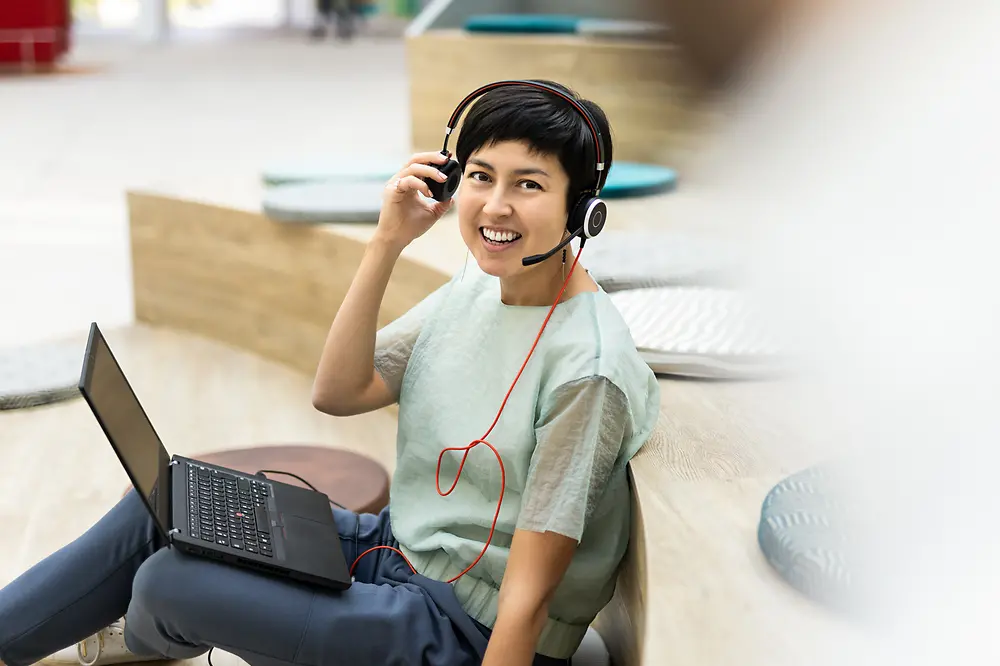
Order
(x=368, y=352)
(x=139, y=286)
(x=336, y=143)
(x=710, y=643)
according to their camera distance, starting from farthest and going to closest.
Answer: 1. (x=336, y=143)
2. (x=139, y=286)
3. (x=368, y=352)
4. (x=710, y=643)

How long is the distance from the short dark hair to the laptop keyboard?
41 centimetres

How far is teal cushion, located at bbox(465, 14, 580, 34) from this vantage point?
3.15 m

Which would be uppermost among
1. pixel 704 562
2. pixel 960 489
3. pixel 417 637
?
pixel 960 489

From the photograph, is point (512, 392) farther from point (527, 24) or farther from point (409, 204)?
point (527, 24)

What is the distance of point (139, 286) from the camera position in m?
2.61

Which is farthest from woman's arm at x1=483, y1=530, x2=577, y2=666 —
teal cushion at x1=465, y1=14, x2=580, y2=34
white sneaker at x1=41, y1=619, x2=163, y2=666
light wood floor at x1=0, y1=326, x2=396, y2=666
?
teal cushion at x1=465, y1=14, x2=580, y2=34

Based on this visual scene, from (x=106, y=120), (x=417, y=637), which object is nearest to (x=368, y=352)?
(x=417, y=637)

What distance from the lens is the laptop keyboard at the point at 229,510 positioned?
990 millimetres

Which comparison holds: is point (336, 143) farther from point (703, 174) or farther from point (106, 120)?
point (703, 174)

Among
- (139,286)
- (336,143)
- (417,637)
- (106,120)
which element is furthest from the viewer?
(106,120)

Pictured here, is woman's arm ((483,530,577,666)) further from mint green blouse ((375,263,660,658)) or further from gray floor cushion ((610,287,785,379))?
gray floor cushion ((610,287,785,379))

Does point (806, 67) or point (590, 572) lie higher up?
point (806, 67)

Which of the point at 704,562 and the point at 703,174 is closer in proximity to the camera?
the point at 703,174

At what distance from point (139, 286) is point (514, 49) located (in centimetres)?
118
